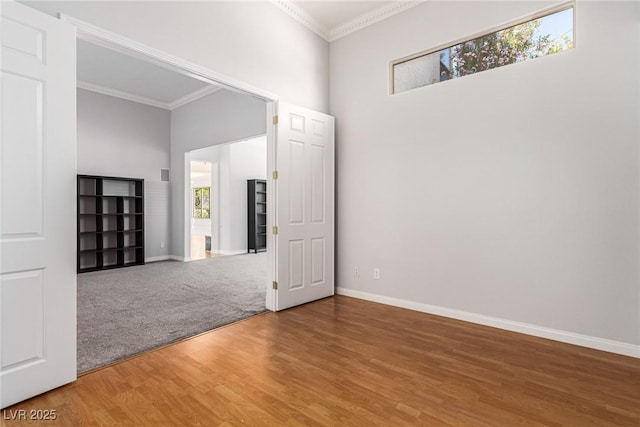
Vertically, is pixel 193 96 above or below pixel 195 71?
above

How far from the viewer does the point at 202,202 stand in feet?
48.3

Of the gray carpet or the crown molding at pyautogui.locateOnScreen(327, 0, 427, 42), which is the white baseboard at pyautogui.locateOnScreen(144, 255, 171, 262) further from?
the crown molding at pyautogui.locateOnScreen(327, 0, 427, 42)

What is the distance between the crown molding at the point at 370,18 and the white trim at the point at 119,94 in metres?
4.48

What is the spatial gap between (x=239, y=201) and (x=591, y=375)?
301 inches

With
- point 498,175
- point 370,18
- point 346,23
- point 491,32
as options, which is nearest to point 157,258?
point 346,23

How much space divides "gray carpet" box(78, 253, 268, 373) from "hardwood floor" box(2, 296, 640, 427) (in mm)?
293

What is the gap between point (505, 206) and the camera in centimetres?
316

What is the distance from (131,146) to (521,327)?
23.8ft

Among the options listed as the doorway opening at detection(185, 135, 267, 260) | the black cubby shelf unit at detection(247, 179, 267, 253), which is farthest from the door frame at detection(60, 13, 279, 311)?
the black cubby shelf unit at detection(247, 179, 267, 253)

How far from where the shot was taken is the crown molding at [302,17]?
150 inches

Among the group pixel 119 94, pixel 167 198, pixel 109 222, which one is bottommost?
pixel 109 222

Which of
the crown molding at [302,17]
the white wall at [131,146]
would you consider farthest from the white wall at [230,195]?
the crown molding at [302,17]

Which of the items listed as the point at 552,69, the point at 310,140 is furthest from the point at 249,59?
the point at 552,69

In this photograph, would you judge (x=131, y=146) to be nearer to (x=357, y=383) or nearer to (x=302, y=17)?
(x=302, y=17)
